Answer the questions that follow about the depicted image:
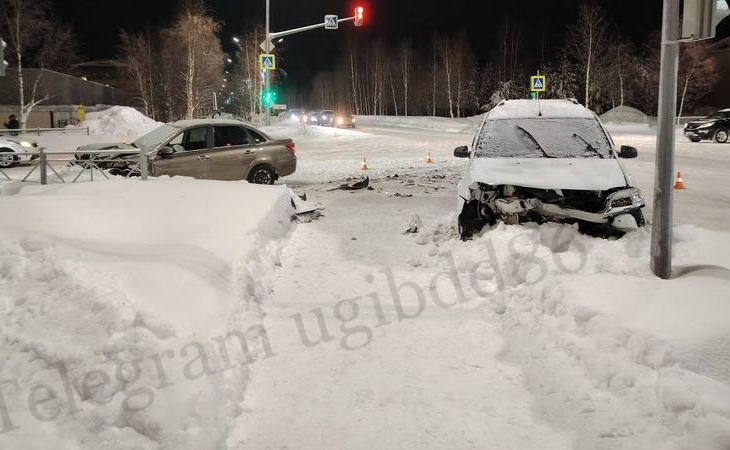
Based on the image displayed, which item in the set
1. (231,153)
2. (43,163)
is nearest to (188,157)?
(231,153)

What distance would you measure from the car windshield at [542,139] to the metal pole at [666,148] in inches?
94.2

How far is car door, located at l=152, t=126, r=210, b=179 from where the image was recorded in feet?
38.5

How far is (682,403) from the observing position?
3637 millimetres

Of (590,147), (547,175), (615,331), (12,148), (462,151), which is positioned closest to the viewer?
(615,331)

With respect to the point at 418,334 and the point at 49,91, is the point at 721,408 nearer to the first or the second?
the point at 418,334

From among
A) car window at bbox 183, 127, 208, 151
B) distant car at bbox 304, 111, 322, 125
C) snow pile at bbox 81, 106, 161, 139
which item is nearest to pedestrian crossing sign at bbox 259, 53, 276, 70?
snow pile at bbox 81, 106, 161, 139

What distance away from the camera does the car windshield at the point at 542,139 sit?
8.11 meters

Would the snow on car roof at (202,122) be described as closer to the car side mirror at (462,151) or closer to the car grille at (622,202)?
the car side mirror at (462,151)

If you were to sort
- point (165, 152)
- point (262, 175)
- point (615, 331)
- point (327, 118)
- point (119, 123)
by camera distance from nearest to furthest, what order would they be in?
point (615, 331), point (165, 152), point (262, 175), point (119, 123), point (327, 118)

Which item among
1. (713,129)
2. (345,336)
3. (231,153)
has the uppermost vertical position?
(713,129)

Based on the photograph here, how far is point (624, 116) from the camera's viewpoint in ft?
165

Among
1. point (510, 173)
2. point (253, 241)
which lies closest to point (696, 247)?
point (510, 173)

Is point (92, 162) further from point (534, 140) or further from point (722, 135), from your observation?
point (722, 135)

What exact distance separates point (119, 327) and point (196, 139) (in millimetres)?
8692
